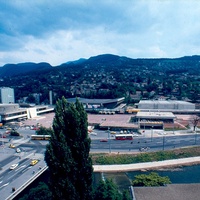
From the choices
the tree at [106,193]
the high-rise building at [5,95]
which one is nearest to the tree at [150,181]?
the tree at [106,193]

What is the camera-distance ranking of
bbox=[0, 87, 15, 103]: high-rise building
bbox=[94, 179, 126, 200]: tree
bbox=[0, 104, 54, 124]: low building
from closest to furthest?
bbox=[94, 179, 126, 200]: tree
bbox=[0, 104, 54, 124]: low building
bbox=[0, 87, 15, 103]: high-rise building

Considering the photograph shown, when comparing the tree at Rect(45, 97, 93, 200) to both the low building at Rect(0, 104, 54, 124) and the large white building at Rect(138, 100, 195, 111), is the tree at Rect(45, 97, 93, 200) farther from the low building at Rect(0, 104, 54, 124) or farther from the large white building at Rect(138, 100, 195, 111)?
the large white building at Rect(138, 100, 195, 111)

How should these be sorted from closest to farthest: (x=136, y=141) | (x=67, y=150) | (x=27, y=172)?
(x=67, y=150), (x=27, y=172), (x=136, y=141)

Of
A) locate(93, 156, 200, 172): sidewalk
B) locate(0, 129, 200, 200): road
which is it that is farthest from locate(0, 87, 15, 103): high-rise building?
locate(93, 156, 200, 172): sidewalk

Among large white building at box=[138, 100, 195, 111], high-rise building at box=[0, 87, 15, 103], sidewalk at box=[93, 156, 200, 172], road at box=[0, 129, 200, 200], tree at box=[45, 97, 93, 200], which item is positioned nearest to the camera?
tree at box=[45, 97, 93, 200]

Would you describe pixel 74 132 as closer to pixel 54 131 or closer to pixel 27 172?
pixel 54 131

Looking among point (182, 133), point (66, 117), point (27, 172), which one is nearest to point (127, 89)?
point (182, 133)
